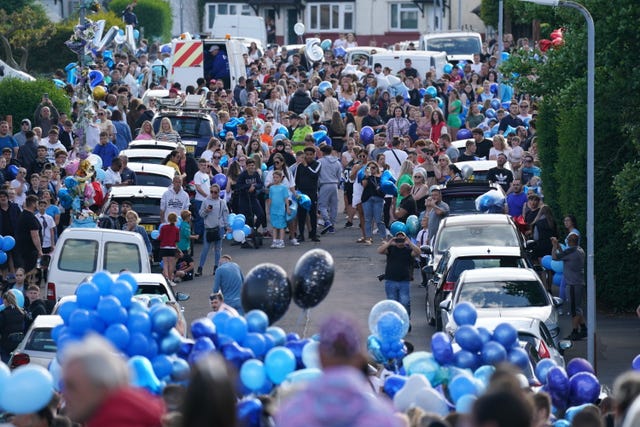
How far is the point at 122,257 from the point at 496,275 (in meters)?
4.98

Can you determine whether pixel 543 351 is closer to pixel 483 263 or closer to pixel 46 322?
pixel 483 263

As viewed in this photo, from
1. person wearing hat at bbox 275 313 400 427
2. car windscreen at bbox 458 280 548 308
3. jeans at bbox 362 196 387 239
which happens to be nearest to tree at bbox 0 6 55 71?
jeans at bbox 362 196 387 239

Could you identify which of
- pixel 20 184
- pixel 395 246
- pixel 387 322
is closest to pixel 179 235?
pixel 20 184

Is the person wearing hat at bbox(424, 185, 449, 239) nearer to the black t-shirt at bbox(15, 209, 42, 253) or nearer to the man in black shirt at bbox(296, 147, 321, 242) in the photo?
the man in black shirt at bbox(296, 147, 321, 242)

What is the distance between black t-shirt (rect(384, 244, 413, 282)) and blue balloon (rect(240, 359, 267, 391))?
9.52 metres

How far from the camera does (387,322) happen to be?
1420 cm

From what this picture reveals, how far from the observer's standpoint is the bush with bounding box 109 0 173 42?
72938 mm

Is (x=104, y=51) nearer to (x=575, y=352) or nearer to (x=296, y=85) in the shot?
(x=296, y=85)

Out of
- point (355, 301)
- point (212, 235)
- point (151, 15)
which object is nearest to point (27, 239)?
point (212, 235)

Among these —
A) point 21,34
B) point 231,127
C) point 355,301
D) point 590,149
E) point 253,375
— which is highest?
point 21,34

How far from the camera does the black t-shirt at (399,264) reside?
21250 millimetres

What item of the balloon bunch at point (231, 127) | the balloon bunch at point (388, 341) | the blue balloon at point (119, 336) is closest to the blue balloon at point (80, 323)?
the blue balloon at point (119, 336)

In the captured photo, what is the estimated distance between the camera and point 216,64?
43.0 m

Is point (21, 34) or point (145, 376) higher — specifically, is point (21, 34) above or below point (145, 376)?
above
